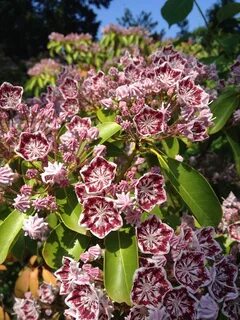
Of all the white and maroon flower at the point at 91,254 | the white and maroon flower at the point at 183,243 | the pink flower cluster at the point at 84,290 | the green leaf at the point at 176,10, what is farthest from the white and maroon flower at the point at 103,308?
the green leaf at the point at 176,10

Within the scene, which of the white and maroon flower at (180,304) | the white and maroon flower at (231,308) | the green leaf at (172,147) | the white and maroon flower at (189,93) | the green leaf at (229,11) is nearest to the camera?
the white and maroon flower at (180,304)

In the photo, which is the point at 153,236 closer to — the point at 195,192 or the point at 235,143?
the point at 195,192

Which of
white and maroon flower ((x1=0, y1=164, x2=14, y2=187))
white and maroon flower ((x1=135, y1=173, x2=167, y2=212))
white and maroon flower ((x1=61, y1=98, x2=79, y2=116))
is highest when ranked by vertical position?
white and maroon flower ((x1=61, y1=98, x2=79, y2=116))

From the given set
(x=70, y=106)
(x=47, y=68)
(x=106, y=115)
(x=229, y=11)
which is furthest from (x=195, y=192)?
(x=47, y=68)

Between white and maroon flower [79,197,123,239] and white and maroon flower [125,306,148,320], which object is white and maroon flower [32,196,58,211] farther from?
white and maroon flower [125,306,148,320]

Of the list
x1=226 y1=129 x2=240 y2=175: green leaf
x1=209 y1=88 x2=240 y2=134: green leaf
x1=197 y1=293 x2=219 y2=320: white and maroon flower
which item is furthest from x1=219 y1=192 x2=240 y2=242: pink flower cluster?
x1=197 y1=293 x2=219 y2=320: white and maroon flower

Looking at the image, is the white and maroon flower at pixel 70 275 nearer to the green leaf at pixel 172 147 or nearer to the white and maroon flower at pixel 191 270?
the white and maroon flower at pixel 191 270
